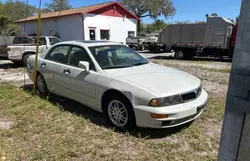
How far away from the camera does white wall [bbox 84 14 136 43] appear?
21.9 metres

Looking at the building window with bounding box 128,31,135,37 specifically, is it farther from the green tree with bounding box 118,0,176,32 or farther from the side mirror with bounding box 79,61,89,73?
the side mirror with bounding box 79,61,89,73

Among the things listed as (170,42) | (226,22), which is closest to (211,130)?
(226,22)

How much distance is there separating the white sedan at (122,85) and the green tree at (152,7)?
36.7 meters

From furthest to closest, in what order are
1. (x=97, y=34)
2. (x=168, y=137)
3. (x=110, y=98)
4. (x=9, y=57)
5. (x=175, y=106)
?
(x=97, y=34) < (x=9, y=57) < (x=110, y=98) < (x=168, y=137) < (x=175, y=106)

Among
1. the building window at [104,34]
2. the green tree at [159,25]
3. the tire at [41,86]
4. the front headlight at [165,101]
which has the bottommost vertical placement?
the tire at [41,86]

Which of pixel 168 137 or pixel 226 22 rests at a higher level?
pixel 226 22

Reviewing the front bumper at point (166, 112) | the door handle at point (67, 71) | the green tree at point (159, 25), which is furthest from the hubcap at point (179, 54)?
the green tree at point (159, 25)

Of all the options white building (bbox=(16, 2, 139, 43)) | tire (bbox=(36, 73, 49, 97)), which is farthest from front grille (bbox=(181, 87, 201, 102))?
white building (bbox=(16, 2, 139, 43))

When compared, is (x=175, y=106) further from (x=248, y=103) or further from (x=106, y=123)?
(x=248, y=103)

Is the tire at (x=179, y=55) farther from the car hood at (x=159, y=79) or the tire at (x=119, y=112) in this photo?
the tire at (x=119, y=112)

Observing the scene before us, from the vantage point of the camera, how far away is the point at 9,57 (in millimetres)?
10320

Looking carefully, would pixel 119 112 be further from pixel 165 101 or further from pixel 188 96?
pixel 188 96

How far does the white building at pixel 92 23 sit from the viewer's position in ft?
71.2

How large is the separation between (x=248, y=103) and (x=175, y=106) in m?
2.07
